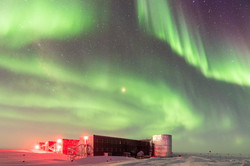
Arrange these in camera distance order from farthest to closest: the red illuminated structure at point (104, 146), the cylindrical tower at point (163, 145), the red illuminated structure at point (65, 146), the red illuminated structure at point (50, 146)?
the cylindrical tower at point (163, 145) → the red illuminated structure at point (50, 146) → the red illuminated structure at point (65, 146) → the red illuminated structure at point (104, 146)

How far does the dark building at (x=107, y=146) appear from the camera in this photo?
70.8 meters

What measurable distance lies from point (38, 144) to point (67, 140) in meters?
29.8

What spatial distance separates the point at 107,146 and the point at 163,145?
3560 cm

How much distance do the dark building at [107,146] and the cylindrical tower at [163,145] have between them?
773 centimetres

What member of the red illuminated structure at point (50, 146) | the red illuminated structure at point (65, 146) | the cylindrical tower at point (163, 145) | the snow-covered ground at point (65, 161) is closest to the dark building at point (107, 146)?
the cylindrical tower at point (163, 145)

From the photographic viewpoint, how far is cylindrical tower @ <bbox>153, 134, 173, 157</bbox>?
329ft

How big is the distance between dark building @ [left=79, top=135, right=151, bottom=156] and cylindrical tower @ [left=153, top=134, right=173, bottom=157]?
7.73 meters

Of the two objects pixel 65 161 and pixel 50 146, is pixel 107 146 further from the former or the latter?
pixel 50 146

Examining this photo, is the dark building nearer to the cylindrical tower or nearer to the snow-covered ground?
the cylindrical tower

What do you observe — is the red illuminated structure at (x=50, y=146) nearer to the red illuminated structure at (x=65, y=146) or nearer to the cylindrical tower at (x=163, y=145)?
the red illuminated structure at (x=65, y=146)

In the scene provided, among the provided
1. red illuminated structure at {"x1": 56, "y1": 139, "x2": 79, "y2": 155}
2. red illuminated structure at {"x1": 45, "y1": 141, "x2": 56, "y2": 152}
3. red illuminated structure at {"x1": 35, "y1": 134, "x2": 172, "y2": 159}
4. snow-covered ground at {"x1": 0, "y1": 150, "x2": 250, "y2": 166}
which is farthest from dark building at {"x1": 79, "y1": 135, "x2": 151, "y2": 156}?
red illuminated structure at {"x1": 45, "y1": 141, "x2": 56, "y2": 152}

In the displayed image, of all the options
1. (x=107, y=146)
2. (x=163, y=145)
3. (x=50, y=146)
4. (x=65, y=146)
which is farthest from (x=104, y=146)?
(x=163, y=145)

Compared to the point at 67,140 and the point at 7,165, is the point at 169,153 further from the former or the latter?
the point at 7,165

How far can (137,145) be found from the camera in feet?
318
